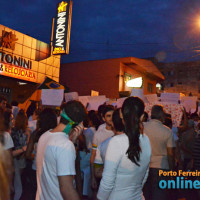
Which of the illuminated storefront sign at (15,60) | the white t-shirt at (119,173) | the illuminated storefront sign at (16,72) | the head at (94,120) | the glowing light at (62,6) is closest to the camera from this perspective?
the white t-shirt at (119,173)

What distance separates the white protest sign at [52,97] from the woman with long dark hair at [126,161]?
16.9 ft

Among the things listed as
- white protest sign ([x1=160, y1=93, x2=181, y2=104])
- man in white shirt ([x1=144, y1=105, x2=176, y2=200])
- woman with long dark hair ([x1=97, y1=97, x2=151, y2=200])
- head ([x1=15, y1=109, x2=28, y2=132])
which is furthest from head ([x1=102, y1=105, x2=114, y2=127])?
white protest sign ([x1=160, y1=93, x2=181, y2=104])

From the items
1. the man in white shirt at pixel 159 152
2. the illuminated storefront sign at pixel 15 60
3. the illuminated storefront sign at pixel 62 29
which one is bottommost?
the man in white shirt at pixel 159 152

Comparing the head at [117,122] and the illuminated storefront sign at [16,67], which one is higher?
the illuminated storefront sign at [16,67]

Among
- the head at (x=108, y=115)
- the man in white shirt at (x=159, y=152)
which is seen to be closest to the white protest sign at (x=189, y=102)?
the man in white shirt at (x=159, y=152)

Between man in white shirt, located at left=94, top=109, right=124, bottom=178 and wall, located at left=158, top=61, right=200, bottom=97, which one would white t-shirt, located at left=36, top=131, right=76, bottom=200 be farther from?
wall, located at left=158, top=61, right=200, bottom=97

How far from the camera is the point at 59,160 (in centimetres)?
238

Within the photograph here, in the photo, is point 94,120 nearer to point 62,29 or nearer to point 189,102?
point 189,102

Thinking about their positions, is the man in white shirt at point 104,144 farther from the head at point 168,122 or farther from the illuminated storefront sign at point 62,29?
the illuminated storefront sign at point 62,29

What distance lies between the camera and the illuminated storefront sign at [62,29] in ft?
63.2

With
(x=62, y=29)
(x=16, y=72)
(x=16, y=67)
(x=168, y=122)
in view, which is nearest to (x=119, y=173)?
(x=168, y=122)

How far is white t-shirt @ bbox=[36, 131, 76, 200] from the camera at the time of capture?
2.38m

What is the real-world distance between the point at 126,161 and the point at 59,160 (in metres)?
0.68

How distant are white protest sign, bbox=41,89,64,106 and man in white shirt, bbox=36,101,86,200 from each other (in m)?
4.96
